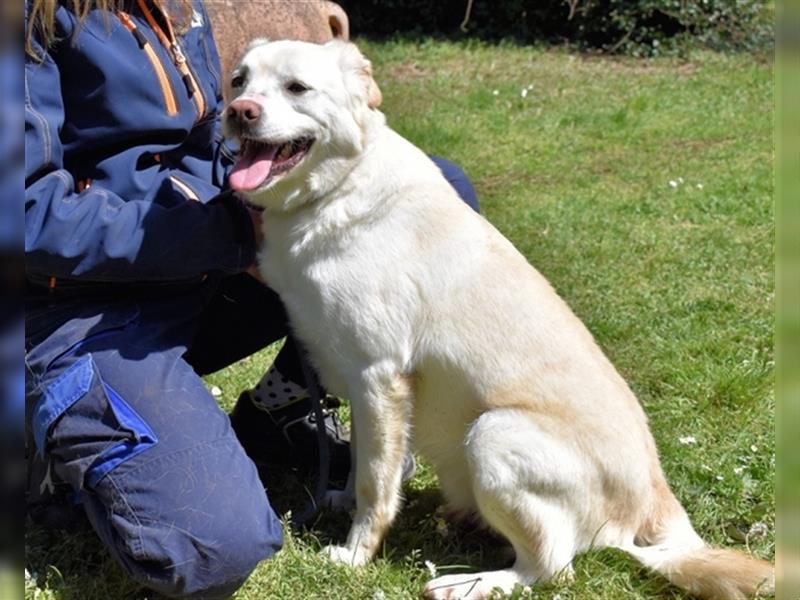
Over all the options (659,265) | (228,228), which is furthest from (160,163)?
(659,265)

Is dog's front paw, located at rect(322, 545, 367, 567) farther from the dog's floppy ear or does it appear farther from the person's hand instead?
the dog's floppy ear

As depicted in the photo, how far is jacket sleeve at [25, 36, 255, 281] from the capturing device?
229cm

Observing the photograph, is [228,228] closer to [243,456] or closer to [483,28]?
[243,456]

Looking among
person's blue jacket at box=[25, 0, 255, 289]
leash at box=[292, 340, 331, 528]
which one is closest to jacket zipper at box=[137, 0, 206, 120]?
person's blue jacket at box=[25, 0, 255, 289]

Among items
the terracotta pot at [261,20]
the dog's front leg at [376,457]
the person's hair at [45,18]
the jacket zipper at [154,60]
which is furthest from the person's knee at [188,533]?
the terracotta pot at [261,20]

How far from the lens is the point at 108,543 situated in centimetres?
238

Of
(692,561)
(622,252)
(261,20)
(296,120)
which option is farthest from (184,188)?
(622,252)

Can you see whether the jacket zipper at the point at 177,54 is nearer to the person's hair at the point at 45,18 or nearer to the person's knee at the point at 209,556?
the person's hair at the point at 45,18

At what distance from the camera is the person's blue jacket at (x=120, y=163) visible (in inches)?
91.2

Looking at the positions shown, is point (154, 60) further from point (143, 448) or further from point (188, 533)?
point (188, 533)

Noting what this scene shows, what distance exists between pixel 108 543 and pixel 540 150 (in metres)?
5.02

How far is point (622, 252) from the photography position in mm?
4879

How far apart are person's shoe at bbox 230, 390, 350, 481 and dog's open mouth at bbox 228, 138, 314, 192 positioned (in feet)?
3.08

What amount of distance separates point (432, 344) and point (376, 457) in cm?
34
